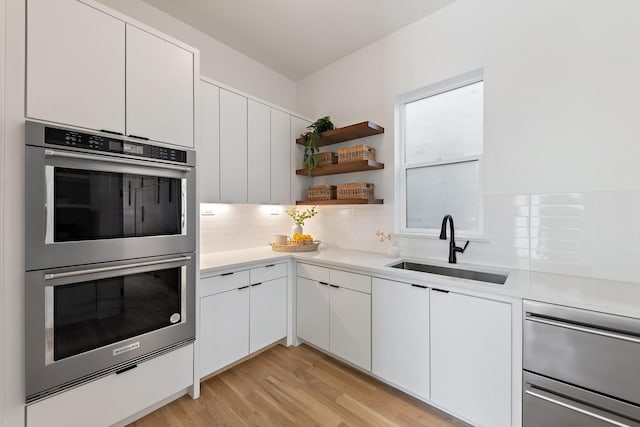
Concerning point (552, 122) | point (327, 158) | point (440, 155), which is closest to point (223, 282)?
point (327, 158)

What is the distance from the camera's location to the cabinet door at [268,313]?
2.35 metres

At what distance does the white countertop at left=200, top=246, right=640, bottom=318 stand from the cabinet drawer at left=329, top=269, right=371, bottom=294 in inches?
2.1

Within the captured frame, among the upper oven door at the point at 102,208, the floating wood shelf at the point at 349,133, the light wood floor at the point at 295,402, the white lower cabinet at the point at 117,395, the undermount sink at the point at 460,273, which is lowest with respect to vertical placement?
the light wood floor at the point at 295,402

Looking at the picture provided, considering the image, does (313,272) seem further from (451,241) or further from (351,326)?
(451,241)

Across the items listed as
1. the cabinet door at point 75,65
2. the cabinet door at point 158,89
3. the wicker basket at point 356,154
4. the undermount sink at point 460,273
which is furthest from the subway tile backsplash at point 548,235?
the cabinet door at point 75,65

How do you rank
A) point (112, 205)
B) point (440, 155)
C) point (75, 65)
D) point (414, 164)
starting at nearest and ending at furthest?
point (75, 65)
point (112, 205)
point (440, 155)
point (414, 164)

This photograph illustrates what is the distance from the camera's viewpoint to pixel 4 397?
125 cm

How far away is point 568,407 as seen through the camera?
1325mm

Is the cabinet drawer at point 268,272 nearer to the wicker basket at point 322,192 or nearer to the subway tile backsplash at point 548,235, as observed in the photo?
the subway tile backsplash at point 548,235

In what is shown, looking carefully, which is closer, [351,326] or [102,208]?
[102,208]

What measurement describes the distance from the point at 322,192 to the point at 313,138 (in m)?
0.59

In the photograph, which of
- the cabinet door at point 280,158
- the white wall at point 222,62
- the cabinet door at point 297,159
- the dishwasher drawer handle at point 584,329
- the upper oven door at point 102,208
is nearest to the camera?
the dishwasher drawer handle at point 584,329

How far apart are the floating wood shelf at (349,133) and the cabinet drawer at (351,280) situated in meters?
1.37

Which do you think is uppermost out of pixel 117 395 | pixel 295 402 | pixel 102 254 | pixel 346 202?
pixel 346 202
